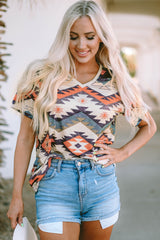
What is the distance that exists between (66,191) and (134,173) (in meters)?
3.73

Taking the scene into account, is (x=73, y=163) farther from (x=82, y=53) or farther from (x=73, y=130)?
(x=82, y=53)

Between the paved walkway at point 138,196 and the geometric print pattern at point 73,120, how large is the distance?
54 centimetres

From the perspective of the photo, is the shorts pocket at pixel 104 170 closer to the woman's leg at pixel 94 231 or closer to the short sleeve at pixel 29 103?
the woman's leg at pixel 94 231

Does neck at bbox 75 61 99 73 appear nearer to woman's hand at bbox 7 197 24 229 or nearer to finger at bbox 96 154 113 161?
finger at bbox 96 154 113 161

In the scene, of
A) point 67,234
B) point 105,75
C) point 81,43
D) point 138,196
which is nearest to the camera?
point 67,234

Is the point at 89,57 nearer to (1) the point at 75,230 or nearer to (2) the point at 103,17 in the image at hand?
(2) the point at 103,17

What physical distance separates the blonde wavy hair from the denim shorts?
0.22m

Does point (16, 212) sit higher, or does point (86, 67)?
point (86, 67)

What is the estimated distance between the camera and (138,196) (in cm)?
421

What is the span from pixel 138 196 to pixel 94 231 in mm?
2677

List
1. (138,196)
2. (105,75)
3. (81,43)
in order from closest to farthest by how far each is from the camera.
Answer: (81,43) → (105,75) → (138,196)

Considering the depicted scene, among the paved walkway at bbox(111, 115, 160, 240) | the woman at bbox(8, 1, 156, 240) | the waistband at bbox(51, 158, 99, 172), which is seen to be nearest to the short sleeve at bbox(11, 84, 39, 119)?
the woman at bbox(8, 1, 156, 240)

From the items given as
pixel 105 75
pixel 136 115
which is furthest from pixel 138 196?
pixel 105 75

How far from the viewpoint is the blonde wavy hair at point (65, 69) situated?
1.61 metres
